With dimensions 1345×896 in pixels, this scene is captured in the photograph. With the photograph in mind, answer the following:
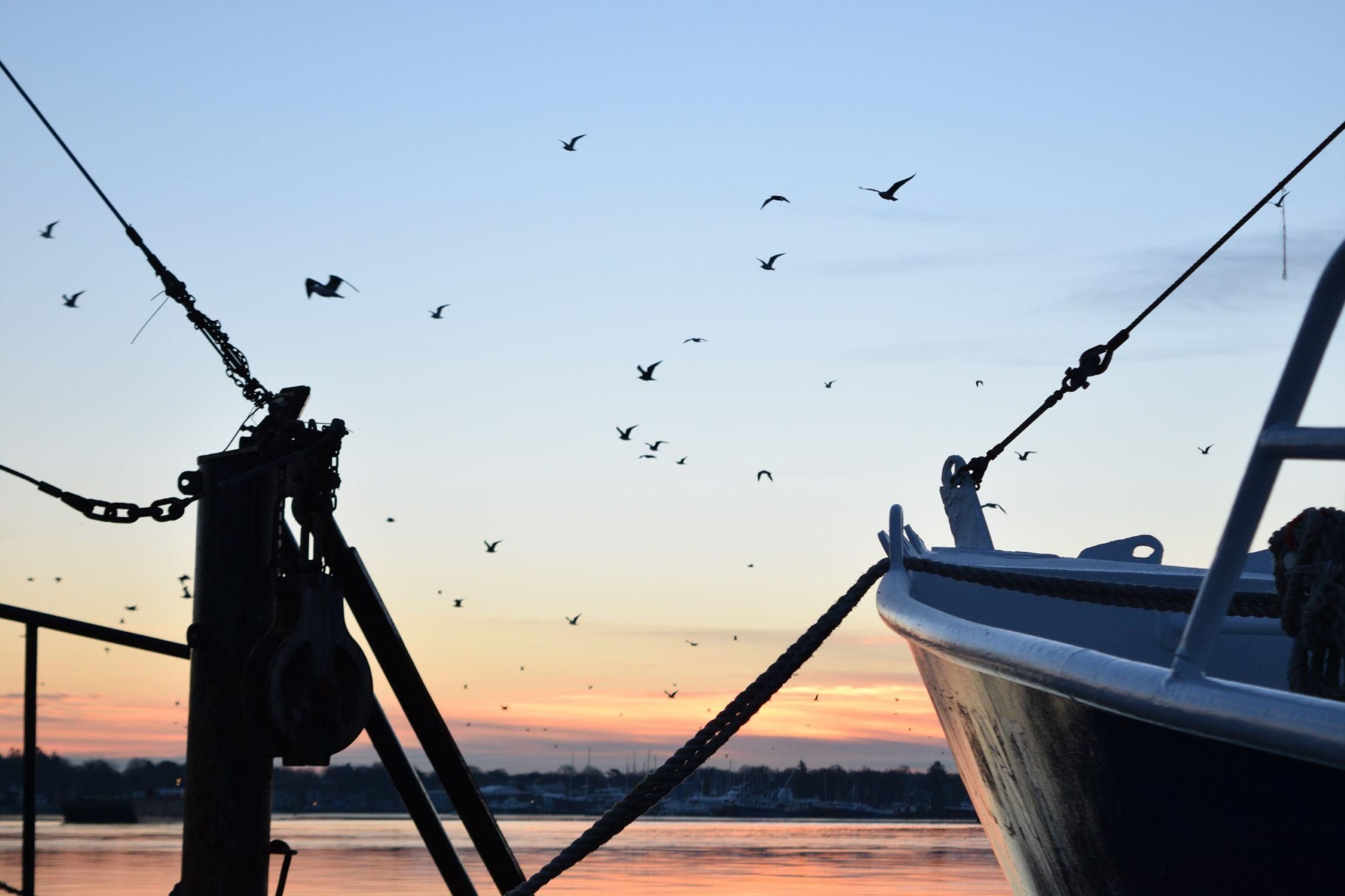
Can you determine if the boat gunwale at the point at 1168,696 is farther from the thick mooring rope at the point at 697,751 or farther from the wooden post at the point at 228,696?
the wooden post at the point at 228,696

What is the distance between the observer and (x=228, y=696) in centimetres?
614

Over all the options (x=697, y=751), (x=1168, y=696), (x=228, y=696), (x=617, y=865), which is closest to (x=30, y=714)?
(x=228, y=696)

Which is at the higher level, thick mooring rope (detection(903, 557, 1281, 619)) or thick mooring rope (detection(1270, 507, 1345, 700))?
thick mooring rope (detection(1270, 507, 1345, 700))

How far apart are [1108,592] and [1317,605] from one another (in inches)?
58.0

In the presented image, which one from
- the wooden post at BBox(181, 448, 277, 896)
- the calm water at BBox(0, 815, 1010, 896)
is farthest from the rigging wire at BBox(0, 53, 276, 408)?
the calm water at BBox(0, 815, 1010, 896)

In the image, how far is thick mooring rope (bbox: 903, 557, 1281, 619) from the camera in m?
5.09

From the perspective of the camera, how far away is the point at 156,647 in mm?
6551

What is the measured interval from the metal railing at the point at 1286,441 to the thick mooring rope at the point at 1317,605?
21.7 inches

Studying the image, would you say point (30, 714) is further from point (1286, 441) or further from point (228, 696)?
point (1286, 441)

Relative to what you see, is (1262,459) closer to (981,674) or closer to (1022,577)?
(981,674)

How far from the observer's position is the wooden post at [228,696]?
19.7 ft

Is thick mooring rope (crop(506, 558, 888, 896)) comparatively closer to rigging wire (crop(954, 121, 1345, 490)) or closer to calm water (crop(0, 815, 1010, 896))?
rigging wire (crop(954, 121, 1345, 490))

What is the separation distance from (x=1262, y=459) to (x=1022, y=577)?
7.72ft

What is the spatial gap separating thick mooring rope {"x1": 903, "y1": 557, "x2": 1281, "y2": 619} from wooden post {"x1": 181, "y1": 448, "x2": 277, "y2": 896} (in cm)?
318
